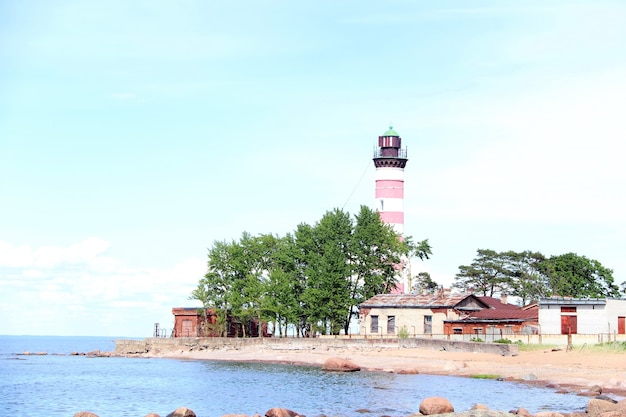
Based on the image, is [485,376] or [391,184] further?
[391,184]

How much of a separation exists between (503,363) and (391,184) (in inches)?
1364

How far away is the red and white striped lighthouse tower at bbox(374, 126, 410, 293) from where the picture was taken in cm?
8650

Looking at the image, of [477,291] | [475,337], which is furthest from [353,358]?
[477,291]

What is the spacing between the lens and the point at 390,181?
87.4 meters

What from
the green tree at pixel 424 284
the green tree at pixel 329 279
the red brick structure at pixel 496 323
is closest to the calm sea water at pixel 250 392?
the green tree at pixel 329 279

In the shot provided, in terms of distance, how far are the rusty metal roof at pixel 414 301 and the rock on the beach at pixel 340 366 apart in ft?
53.5

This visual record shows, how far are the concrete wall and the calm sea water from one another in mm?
6646

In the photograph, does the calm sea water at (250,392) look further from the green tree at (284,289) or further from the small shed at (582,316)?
the small shed at (582,316)

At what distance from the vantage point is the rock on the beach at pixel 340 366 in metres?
57.9

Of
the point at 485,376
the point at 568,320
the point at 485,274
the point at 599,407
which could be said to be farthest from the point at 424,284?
the point at 599,407

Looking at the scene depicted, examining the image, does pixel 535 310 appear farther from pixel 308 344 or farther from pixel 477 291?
pixel 477 291

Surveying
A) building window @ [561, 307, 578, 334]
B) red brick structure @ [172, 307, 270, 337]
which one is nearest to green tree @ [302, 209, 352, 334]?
red brick structure @ [172, 307, 270, 337]

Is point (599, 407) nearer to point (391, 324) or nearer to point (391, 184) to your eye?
point (391, 324)

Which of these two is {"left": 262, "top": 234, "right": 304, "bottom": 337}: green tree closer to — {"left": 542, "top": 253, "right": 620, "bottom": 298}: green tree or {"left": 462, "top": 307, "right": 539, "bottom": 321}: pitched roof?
{"left": 462, "top": 307, "right": 539, "bottom": 321}: pitched roof
